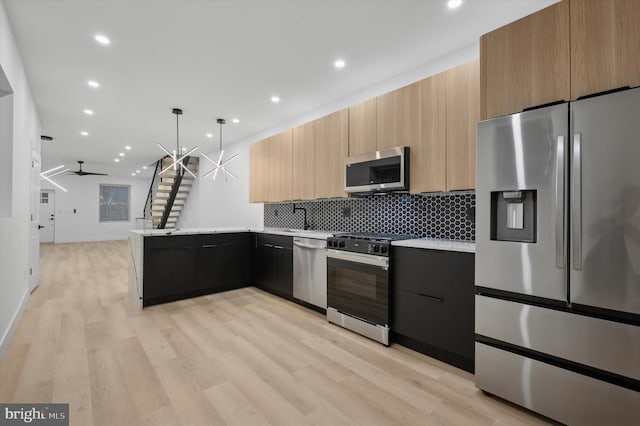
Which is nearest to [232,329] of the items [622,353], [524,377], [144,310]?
[144,310]

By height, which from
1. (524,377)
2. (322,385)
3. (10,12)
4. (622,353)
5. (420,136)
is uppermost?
(10,12)

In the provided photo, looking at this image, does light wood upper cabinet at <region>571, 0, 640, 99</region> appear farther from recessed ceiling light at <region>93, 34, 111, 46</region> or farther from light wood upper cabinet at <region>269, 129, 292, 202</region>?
recessed ceiling light at <region>93, 34, 111, 46</region>

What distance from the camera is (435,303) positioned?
2.44 metres

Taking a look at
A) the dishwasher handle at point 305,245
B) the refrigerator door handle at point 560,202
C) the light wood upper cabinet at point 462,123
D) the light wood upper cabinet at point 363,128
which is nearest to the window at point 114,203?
the dishwasher handle at point 305,245

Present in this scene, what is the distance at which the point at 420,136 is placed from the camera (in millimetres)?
2840

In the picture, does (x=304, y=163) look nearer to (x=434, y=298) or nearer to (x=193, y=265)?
(x=193, y=265)

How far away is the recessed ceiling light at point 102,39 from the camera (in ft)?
8.97

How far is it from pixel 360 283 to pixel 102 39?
11.1 ft

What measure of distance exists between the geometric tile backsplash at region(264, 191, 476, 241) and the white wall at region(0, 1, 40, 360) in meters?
3.31

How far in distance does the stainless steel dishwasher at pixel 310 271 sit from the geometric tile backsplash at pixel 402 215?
669 mm

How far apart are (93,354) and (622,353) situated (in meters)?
3.65

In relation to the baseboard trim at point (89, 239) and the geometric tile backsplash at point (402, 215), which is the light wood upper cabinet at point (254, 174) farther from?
the baseboard trim at point (89, 239)

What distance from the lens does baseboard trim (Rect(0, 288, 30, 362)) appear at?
240 centimetres

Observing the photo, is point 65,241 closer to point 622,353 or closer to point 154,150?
point 154,150
